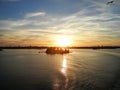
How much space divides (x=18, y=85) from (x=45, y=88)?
4467mm

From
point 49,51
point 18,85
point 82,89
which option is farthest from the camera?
point 49,51

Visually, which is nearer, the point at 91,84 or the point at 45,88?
the point at 45,88

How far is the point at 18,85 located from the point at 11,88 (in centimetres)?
186

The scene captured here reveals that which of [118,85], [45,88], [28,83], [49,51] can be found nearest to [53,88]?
[45,88]

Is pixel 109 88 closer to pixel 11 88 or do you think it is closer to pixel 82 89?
pixel 82 89

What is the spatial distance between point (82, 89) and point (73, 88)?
1.27m

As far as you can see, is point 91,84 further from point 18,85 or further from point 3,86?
point 3,86

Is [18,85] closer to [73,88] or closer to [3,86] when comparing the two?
[3,86]

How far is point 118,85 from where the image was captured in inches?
1041

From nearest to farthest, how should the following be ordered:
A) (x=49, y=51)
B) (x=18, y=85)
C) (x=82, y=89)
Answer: (x=82, y=89), (x=18, y=85), (x=49, y=51)

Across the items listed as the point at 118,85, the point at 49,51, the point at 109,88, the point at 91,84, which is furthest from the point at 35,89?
the point at 49,51

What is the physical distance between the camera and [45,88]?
80.4ft

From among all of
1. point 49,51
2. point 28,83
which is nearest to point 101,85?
point 28,83

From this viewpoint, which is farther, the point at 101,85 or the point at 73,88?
the point at 101,85
